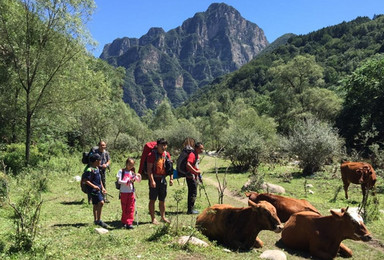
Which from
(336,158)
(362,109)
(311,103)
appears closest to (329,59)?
(311,103)

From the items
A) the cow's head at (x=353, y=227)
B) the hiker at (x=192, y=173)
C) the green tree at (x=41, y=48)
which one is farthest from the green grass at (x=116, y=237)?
the green tree at (x=41, y=48)

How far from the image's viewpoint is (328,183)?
52.6ft

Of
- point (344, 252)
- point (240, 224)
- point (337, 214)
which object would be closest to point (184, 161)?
point (240, 224)

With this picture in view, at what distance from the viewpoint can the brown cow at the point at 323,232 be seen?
564cm

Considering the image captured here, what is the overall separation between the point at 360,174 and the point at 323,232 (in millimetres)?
6686

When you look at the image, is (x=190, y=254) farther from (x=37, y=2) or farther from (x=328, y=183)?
(x=37, y=2)

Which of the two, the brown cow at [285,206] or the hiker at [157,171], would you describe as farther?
the brown cow at [285,206]

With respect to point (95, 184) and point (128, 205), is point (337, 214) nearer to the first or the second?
point (128, 205)

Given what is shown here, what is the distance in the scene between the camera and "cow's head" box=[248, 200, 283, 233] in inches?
221

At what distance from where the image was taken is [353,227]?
562 cm

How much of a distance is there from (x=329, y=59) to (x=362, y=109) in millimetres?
79533

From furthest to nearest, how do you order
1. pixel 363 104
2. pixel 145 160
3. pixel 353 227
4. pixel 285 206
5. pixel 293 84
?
pixel 293 84 < pixel 363 104 < pixel 285 206 < pixel 145 160 < pixel 353 227

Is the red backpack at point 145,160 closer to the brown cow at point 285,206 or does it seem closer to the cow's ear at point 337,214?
the brown cow at point 285,206

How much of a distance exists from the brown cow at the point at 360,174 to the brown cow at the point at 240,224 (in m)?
7.08
